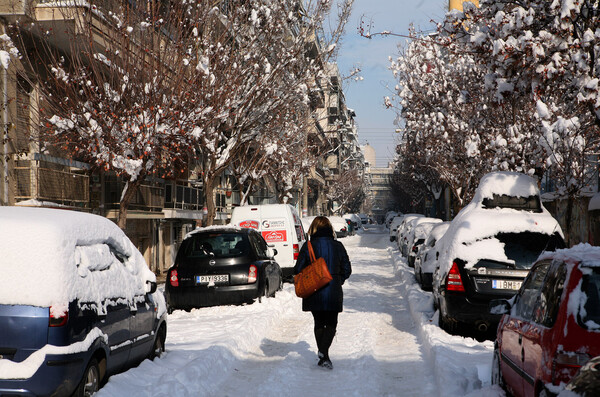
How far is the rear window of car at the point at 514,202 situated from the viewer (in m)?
12.3

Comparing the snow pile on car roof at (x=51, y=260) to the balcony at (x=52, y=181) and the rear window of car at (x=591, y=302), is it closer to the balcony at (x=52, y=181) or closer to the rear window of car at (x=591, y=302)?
the rear window of car at (x=591, y=302)

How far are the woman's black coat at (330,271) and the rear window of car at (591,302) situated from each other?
4.19 meters

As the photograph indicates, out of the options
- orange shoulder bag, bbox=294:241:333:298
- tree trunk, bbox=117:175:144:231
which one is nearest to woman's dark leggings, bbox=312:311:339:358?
orange shoulder bag, bbox=294:241:333:298

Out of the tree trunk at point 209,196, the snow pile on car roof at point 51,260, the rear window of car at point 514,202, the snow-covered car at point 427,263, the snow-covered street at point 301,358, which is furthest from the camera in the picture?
the tree trunk at point 209,196

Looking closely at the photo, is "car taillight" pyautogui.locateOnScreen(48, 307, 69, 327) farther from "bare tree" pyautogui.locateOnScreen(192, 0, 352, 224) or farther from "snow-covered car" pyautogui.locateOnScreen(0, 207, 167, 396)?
"bare tree" pyautogui.locateOnScreen(192, 0, 352, 224)

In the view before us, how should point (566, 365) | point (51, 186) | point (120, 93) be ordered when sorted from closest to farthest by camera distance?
point (566, 365), point (120, 93), point (51, 186)

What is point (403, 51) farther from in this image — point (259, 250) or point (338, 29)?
A: point (259, 250)

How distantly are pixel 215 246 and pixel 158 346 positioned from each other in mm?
4864

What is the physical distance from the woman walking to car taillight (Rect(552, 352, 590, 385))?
4.28m

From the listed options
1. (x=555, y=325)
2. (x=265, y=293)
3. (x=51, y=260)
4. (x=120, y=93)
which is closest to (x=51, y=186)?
(x=120, y=93)

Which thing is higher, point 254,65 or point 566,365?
point 254,65

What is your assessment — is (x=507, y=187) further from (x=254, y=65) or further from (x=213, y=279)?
(x=254, y=65)

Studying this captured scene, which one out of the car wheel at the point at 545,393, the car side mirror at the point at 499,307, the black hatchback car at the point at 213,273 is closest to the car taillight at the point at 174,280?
the black hatchback car at the point at 213,273

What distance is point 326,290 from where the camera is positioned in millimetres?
8617
